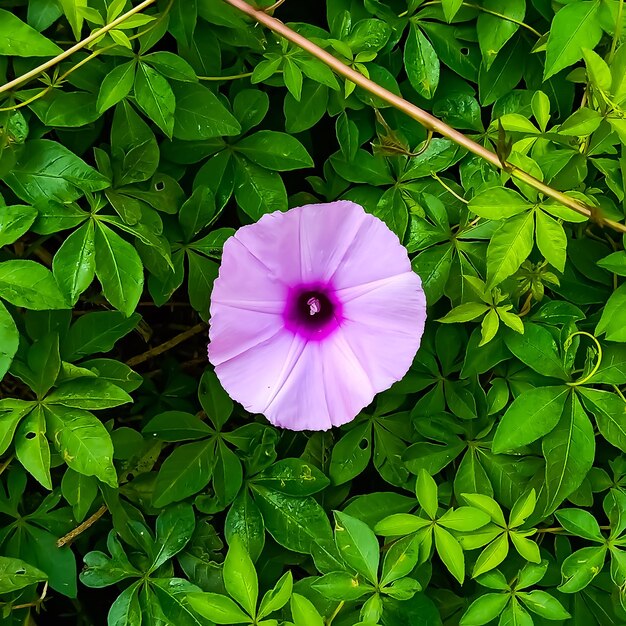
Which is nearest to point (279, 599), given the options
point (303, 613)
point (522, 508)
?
point (303, 613)

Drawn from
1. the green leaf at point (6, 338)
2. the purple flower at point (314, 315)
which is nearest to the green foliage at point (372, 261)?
the green leaf at point (6, 338)

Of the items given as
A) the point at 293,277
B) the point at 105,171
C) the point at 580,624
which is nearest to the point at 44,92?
the point at 105,171

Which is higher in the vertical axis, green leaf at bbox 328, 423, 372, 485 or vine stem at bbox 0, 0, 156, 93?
vine stem at bbox 0, 0, 156, 93

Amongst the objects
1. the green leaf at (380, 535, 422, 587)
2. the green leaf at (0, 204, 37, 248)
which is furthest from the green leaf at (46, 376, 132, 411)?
the green leaf at (380, 535, 422, 587)

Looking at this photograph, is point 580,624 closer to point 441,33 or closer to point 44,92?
point 441,33

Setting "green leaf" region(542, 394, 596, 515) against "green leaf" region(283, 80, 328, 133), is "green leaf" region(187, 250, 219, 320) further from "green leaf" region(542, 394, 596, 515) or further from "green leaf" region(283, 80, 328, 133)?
"green leaf" region(542, 394, 596, 515)
